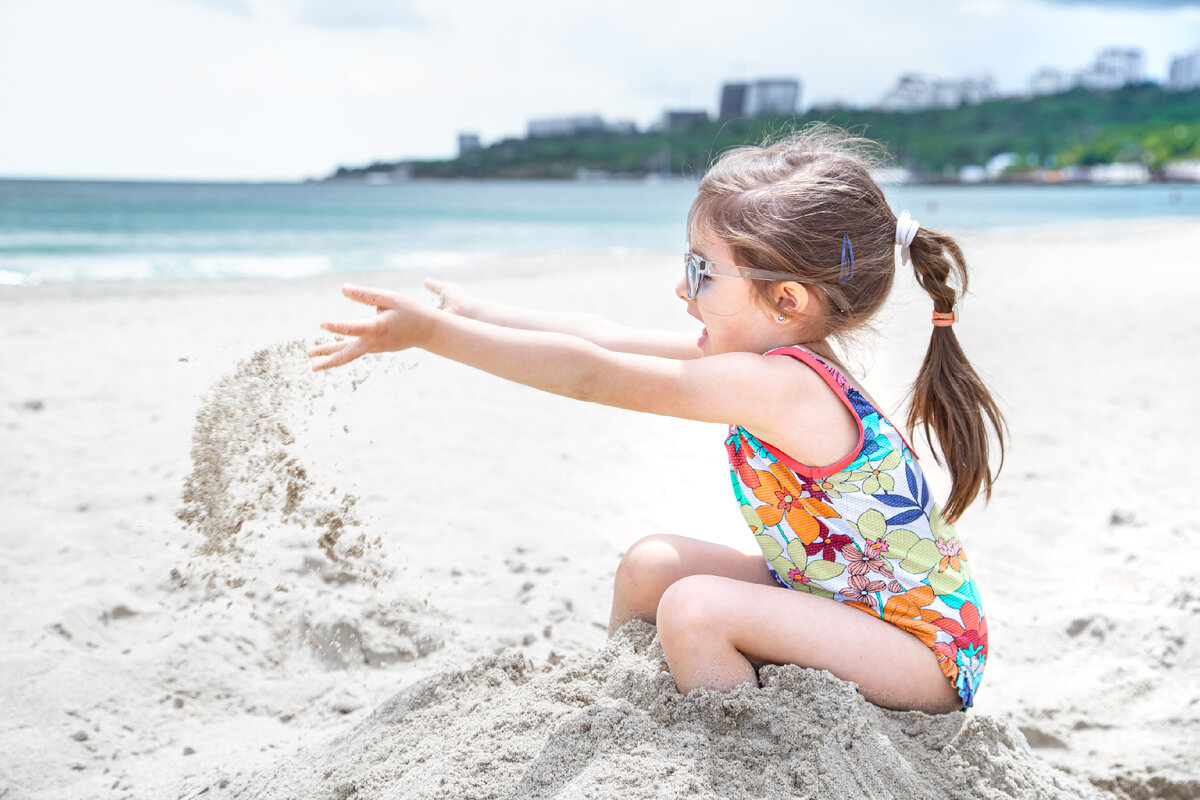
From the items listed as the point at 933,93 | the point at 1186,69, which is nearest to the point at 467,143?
the point at 933,93

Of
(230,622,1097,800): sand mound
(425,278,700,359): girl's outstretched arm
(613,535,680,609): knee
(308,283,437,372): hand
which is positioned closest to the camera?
(230,622,1097,800): sand mound

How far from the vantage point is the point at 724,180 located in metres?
1.84

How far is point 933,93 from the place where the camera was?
85500 mm

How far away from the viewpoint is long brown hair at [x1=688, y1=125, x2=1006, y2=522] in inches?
68.9

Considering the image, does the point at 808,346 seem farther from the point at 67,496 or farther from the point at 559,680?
the point at 67,496

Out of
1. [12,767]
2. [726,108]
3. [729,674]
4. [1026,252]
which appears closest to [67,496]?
[12,767]

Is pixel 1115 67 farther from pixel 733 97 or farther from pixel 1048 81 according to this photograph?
pixel 733 97

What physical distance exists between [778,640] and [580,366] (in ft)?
2.05

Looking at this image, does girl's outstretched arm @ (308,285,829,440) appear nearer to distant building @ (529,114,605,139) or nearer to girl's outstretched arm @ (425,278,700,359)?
girl's outstretched arm @ (425,278,700,359)

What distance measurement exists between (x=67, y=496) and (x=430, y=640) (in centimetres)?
158

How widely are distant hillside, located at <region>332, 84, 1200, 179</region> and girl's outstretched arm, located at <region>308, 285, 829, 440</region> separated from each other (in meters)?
61.2

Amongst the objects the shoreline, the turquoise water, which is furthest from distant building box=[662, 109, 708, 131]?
the shoreline

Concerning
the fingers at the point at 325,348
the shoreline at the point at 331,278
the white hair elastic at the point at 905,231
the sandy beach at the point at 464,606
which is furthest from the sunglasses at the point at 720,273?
the shoreline at the point at 331,278

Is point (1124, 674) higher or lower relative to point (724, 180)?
lower
